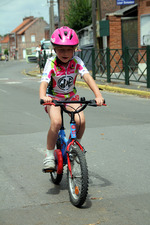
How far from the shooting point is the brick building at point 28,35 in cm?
12306

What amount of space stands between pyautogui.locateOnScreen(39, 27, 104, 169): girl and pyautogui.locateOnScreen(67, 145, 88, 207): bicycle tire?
43 cm

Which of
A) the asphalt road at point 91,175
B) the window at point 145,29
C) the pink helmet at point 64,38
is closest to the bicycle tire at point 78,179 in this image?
the asphalt road at point 91,175

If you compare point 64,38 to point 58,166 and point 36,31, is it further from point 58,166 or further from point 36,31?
point 36,31

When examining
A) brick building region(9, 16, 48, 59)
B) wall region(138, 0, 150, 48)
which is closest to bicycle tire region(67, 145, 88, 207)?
wall region(138, 0, 150, 48)

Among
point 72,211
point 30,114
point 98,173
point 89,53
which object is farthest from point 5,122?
point 89,53

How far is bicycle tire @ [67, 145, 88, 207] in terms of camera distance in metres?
4.10

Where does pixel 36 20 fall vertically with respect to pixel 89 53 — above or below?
above

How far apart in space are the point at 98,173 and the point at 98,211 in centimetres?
143

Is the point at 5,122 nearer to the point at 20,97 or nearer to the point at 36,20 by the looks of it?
the point at 20,97

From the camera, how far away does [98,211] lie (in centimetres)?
420

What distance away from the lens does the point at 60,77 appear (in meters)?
4.81

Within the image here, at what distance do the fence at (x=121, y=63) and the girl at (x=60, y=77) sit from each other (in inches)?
438

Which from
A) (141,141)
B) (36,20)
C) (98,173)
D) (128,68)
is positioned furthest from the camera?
(36,20)

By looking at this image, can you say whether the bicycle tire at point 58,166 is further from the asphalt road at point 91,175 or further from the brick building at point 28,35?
the brick building at point 28,35
